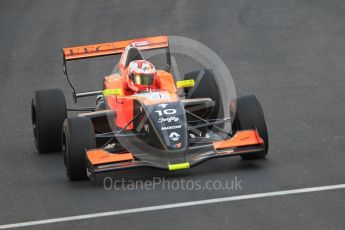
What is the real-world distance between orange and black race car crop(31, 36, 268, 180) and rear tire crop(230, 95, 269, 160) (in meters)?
0.01

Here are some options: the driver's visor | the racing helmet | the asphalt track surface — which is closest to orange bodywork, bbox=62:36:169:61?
the racing helmet

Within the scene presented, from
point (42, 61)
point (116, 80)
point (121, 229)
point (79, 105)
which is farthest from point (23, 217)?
point (42, 61)

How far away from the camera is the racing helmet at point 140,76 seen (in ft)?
46.9

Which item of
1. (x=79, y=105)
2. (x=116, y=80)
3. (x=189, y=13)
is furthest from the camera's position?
(x=189, y=13)

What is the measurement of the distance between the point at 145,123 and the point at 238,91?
18.5 feet

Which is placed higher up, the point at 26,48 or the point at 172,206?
the point at 26,48

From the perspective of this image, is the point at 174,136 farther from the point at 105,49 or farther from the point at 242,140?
the point at 105,49

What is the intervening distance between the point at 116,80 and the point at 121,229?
4.69 metres

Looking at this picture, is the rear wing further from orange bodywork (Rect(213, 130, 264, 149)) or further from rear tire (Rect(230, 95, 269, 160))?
orange bodywork (Rect(213, 130, 264, 149))

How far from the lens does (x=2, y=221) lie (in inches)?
448

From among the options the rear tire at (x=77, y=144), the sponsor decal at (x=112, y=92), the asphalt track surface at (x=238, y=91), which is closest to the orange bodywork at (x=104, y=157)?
the rear tire at (x=77, y=144)

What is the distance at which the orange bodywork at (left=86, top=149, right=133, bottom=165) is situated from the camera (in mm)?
12508

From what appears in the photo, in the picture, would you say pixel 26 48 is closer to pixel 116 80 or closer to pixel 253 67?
pixel 253 67

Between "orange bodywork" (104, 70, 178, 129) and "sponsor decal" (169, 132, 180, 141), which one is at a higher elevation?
"orange bodywork" (104, 70, 178, 129)
